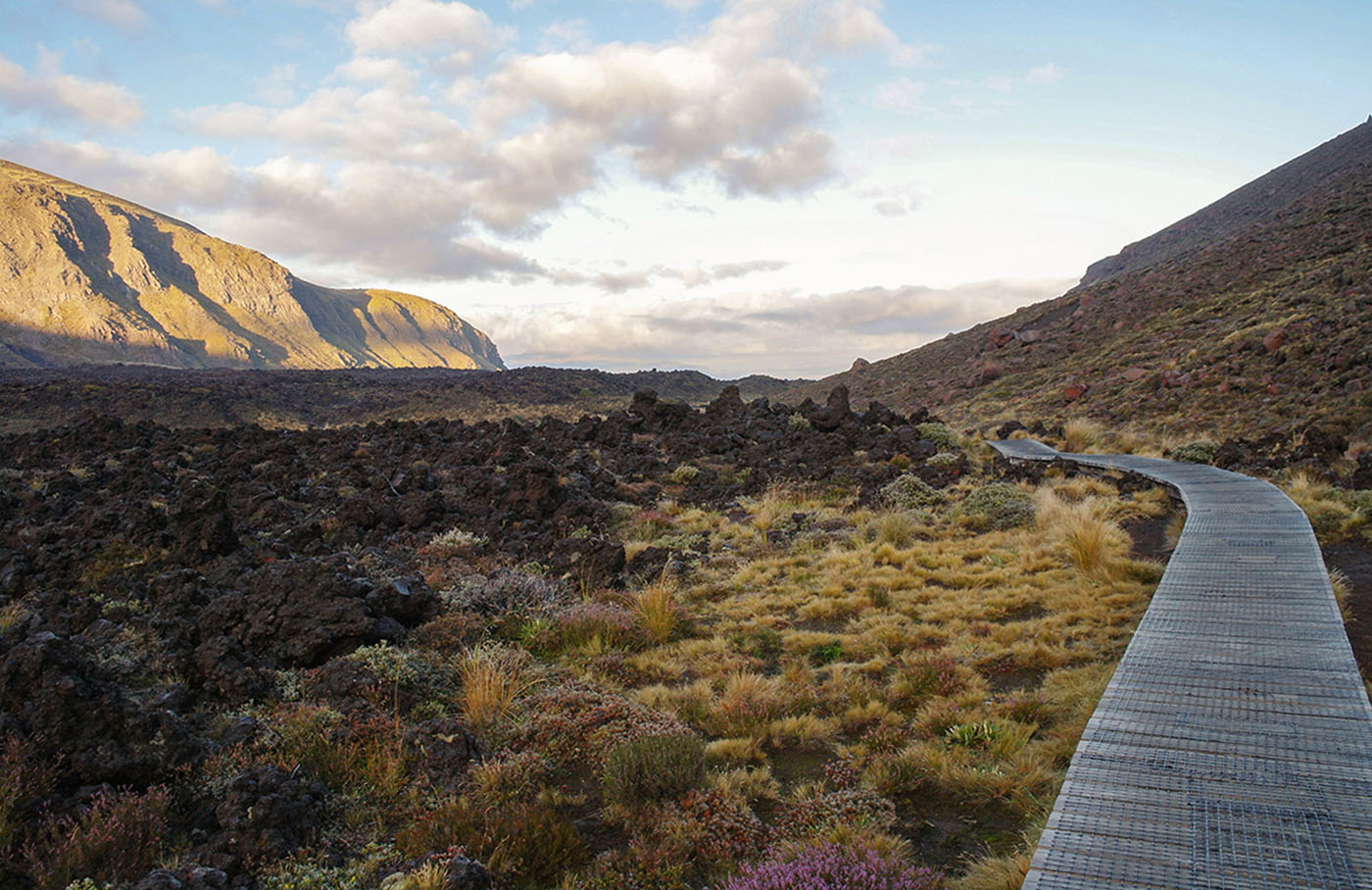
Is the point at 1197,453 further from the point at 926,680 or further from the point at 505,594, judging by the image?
the point at 505,594

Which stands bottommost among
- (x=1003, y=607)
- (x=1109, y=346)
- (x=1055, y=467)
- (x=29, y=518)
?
(x=29, y=518)

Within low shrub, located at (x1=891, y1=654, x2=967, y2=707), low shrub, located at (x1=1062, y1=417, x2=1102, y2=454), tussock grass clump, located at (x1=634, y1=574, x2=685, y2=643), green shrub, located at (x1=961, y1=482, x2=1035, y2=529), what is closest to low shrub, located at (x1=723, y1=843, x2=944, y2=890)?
low shrub, located at (x1=891, y1=654, x2=967, y2=707)

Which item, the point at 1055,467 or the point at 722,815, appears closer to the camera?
the point at 722,815

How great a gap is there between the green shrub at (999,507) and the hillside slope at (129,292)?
11191 centimetres

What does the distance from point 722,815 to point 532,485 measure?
9.27 m

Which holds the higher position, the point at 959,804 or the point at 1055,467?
the point at 1055,467

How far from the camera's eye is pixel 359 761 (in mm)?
4684

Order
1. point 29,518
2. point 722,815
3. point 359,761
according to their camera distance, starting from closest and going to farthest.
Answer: point 722,815
point 359,761
point 29,518

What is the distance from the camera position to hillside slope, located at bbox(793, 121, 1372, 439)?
21609mm

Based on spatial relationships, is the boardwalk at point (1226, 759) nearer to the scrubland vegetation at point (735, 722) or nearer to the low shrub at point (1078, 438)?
the scrubland vegetation at point (735, 722)

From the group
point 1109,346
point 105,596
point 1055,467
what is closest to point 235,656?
point 105,596

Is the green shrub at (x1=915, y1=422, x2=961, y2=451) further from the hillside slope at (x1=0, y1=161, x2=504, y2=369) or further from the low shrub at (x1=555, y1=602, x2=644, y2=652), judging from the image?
the hillside slope at (x1=0, y1=161, x2=504, y2=369)

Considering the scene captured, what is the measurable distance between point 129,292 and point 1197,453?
172 meters

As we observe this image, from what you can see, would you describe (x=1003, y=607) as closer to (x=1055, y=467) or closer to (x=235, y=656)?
(x=235, y=656)
